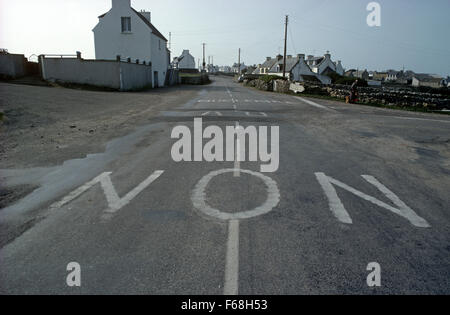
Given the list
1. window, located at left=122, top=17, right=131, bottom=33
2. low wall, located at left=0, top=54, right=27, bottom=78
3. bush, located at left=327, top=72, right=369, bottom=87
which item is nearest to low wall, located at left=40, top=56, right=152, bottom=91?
low wall, located at left=0, top=54, right=27, bottom=78

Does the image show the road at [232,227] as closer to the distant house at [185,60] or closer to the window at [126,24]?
the window at [126,24]

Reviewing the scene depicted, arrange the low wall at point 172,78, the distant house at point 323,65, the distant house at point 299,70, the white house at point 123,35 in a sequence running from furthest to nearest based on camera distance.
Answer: the distant house at point 323,65 < the distant house at point 299,70 < the low wall at point 172,78 < the white house at point 123,35

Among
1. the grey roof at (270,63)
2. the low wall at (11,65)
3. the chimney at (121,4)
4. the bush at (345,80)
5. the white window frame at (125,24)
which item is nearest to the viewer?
the low wall at (11,65)

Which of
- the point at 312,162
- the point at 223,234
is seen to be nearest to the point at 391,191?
the point at 312,162

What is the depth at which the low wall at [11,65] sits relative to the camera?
30719 millimetres

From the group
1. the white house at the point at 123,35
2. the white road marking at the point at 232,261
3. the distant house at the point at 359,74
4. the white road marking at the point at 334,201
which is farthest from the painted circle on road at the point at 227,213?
the distant house at the point at 359,74

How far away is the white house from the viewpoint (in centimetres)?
4028

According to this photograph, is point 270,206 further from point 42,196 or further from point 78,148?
point 78,148

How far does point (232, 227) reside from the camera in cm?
450

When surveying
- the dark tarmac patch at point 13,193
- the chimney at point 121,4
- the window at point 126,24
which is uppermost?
the chimney at point 121,4

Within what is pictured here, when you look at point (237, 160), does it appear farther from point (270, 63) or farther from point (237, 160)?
point (270, 63)

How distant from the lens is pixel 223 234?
14.1ft

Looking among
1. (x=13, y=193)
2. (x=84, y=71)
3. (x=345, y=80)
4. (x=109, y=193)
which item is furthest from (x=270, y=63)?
(x=13, y=193)

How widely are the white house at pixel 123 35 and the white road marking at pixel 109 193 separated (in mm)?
38050
